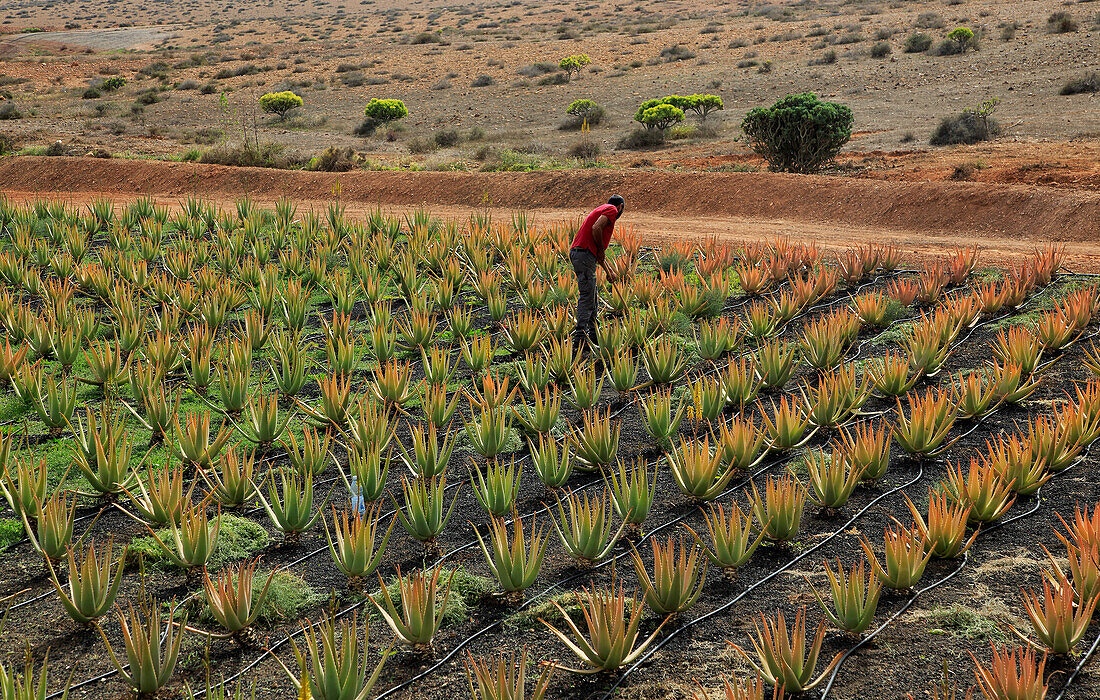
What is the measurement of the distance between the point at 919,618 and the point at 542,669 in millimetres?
1770

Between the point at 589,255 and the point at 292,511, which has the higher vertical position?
the point at 589,255

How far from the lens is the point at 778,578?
4.47 m

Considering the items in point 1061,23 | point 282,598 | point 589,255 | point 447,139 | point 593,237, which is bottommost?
point 447,139

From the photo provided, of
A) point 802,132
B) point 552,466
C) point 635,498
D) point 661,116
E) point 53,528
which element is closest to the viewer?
point 53,528

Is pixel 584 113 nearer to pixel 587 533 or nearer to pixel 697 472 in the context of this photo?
pixel 697 472

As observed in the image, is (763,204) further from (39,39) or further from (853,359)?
(39,39)

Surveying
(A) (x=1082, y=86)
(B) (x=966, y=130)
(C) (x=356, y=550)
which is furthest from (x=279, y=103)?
(C) (x=356, y=550)

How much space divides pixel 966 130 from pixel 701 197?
933 centimetres

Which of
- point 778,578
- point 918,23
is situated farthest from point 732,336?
point 918,23

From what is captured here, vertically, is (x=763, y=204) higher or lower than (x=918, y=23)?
lower

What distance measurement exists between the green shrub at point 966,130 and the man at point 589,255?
16511mm

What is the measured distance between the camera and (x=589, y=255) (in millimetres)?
8117

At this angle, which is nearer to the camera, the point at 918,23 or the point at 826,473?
the point at 826,473

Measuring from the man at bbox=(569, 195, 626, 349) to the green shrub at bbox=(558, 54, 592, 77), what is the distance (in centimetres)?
3244
